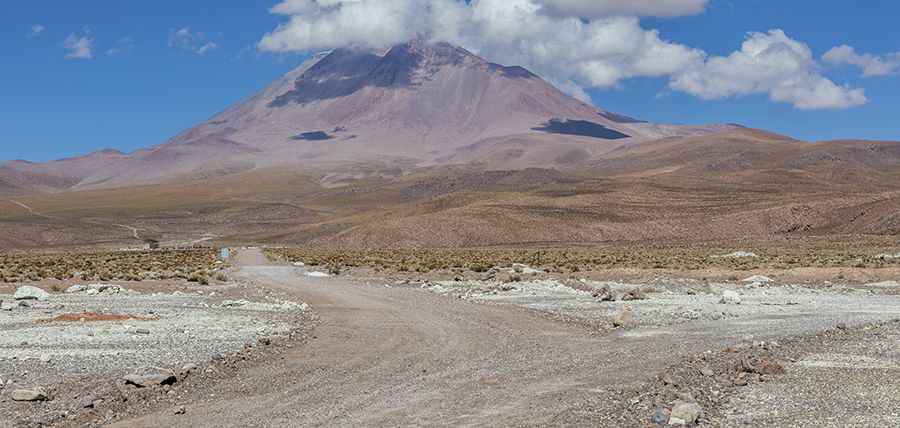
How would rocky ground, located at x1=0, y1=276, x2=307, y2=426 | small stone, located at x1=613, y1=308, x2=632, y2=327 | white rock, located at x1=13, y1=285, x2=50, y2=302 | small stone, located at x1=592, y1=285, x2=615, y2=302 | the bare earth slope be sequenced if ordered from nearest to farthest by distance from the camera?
1. rocky ground, located at x1=0, y1=276, x2=307, y2=426
2. small stone, located at x1=613, y1=308, x2=632, y2=327
3. small stone, located at x1=592, y1=285, x2=615, y2=302
4. white rock, located at x1=13, y1=285, x2=50, y2=302
5. the bare earth slope

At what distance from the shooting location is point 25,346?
18.3 meters

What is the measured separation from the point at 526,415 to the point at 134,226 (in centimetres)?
17030

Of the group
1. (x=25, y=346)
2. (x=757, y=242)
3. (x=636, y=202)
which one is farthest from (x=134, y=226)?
(x=25, y=346)

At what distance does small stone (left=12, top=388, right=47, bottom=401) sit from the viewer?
42.8 feet

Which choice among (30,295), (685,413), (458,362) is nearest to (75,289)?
(30,295)

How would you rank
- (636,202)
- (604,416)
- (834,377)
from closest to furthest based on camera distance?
1. (604,416)
2. (834,377)
3. (636,202)

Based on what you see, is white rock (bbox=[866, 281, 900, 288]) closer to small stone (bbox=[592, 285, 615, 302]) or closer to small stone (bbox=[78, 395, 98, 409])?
small stone (bbox=[592, 285, 615, 302])

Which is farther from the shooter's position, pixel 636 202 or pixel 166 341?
pixel 636 202

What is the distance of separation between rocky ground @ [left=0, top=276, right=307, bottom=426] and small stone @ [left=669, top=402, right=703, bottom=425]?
813 centimetres

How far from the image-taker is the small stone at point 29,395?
13.0m

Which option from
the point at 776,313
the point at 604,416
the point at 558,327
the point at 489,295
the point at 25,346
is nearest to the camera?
the point at 604,416

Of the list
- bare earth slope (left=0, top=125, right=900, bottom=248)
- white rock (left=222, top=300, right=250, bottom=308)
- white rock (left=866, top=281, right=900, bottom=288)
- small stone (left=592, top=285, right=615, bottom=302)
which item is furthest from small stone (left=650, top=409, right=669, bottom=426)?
bare earth slope (left=0, top=125, right=900, bottom=248)

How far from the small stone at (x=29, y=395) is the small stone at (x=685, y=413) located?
9.24 m

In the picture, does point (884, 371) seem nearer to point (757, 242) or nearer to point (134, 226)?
point (757, 242)
